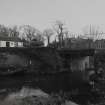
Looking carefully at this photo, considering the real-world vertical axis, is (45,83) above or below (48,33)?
below

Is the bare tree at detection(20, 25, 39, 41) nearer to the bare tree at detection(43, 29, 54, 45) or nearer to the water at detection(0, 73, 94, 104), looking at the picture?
the bare tree at detection(43, 29, 54, 45)

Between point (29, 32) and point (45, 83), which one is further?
point (29, 32)

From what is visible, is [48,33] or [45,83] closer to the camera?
[45,83]

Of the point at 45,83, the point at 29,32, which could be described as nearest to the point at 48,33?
the point at 29,32

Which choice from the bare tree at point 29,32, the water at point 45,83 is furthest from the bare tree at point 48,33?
the water at point 45,83

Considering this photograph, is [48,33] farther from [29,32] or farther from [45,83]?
[45,83]

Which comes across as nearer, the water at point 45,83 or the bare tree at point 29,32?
the water at point 45,83

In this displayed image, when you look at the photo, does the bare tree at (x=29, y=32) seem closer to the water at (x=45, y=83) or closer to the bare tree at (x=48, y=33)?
the bare tree at (x=48, y=33)

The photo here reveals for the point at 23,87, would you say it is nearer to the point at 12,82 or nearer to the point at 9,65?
the point at 12,82

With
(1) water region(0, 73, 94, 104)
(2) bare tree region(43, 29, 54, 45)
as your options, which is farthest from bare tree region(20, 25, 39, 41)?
(1) water region(0, 73, 94, 104)

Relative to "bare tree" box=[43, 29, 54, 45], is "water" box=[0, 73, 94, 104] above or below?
below

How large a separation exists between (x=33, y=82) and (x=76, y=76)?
15.8 feet

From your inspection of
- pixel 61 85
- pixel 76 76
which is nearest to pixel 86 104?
pixel 61 85

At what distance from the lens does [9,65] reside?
1544cm
